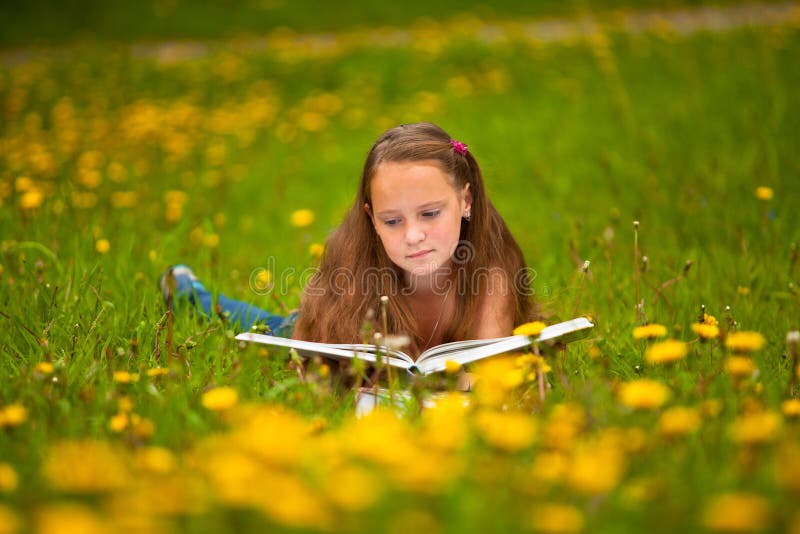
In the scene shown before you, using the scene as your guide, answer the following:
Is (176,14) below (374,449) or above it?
above

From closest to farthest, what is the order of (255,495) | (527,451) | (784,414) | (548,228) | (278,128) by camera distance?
(255,495) < (527,451) < (784,414) < (548,228) < (278,128)

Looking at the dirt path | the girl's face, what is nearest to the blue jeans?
the girl's face

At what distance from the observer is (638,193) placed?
358cm

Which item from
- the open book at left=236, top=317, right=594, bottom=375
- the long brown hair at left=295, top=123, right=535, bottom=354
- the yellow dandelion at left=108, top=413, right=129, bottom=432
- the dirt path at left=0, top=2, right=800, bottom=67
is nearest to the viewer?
the yellow dandelion at left=108, top=413, right=129, bottom=432

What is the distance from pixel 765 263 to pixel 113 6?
10172 mm

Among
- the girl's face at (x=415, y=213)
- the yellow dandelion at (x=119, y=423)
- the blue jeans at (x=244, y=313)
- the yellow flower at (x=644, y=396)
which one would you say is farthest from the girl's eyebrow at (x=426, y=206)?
the yellow flower at (x=644, y=396)

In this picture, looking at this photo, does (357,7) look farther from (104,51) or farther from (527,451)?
(527,451)

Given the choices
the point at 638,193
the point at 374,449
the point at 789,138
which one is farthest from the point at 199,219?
the point at 374,449

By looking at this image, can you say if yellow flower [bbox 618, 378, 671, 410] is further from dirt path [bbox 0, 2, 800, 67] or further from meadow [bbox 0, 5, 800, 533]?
dirt path [bbox 0, 2, 800, 67]

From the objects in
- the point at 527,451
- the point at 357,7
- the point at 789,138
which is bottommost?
the point at 527,451

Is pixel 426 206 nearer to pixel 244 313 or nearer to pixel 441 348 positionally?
pixel 441 348

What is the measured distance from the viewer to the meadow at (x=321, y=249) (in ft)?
3.44

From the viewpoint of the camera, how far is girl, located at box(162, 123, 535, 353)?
2.15m

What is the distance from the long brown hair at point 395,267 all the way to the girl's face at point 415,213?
0.06 meters
